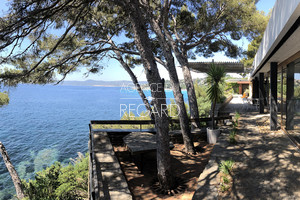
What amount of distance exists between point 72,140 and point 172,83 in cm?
2013

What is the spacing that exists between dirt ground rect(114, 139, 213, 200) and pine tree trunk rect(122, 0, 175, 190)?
385 millimetres

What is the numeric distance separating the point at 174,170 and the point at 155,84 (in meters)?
2.45

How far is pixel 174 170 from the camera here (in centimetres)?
552

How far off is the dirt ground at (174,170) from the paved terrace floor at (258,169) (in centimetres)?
69

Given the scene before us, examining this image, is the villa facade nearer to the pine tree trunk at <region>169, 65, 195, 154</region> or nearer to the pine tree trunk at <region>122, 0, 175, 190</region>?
the pine tree trunk at <region>122, 0, 175, 190</region>

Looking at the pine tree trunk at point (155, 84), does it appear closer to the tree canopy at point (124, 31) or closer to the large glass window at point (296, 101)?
the tree canopy at point (124, 31)

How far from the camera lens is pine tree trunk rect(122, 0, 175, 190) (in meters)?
4.37

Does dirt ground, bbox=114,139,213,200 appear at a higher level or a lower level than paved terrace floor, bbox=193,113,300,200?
lower

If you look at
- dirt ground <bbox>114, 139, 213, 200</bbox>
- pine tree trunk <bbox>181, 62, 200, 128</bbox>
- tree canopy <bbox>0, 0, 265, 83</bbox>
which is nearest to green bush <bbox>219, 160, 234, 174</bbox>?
dirt ground <bbox>114, 139, 213, 200</bbox>

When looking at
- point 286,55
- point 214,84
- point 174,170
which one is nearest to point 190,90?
point 214,84

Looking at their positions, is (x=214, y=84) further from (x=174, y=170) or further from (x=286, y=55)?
(x=174, y=170)

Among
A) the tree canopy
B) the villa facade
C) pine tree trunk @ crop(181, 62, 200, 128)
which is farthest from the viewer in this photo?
pine tree trunk @ crop(181, 62, 200, 128)

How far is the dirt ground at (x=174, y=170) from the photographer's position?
440cm

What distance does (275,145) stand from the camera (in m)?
5.50
